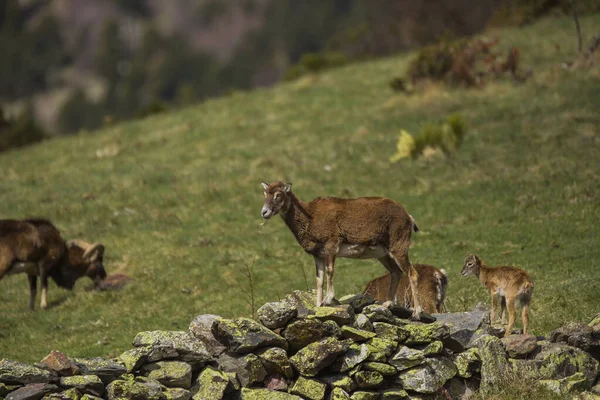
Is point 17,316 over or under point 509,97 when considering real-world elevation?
under

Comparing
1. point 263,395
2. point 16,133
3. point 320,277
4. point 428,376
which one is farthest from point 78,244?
point 16,133

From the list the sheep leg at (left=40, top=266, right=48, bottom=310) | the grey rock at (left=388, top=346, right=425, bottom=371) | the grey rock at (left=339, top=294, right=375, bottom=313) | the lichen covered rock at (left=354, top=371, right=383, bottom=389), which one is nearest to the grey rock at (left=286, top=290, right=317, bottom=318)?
the grey rock at (left=339, top=294, right=375, bottom=313)

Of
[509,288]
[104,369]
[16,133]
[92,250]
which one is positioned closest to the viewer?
[104,369]

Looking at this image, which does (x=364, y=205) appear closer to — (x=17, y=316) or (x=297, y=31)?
(x=17, y=316)

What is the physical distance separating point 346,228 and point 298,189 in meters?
14.3

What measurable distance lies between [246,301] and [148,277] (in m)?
4.11

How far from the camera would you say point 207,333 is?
1362cm

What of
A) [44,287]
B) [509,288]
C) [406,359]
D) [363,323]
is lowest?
[406,359]

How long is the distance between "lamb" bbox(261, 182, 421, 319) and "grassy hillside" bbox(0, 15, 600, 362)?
3.56m

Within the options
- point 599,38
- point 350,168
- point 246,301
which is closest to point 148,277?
point 246,301

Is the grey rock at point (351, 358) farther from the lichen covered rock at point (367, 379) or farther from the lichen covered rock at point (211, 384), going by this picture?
the lichen covered rock at point (211, 384)

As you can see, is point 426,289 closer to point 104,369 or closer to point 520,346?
point 520,346

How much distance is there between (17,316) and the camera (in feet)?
70.9

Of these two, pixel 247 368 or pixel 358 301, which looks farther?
pixel 358 301
